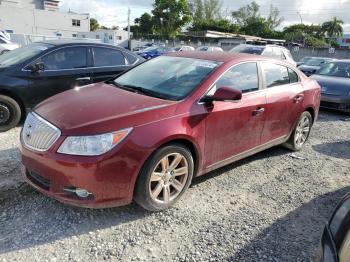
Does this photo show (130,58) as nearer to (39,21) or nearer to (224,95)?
(224,95)

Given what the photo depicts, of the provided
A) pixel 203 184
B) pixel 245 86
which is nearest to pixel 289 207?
pixel 203 184

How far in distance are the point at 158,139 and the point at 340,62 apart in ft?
31.4

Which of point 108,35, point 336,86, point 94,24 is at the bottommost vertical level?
point 336,86

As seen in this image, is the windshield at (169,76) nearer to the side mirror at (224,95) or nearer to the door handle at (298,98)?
the side mirror at (224,95)

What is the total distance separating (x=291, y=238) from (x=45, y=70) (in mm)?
4814

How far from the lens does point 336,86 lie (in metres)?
9.27

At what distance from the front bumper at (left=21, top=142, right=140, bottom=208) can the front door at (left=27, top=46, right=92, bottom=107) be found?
3.02m

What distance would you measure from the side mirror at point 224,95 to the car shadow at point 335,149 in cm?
298

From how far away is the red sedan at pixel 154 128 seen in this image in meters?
3.07

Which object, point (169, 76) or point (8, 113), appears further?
point (8, 113)

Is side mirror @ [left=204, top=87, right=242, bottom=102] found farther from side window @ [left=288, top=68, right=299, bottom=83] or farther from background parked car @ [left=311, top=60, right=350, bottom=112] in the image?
background parked car @ [left=311, top=60, right=350, bottom=112]

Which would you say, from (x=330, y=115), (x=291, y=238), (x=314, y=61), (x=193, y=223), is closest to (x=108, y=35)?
(x=314, y=61)

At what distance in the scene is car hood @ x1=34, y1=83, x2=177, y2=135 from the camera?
10.2 feet

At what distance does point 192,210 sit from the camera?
12.1ft
